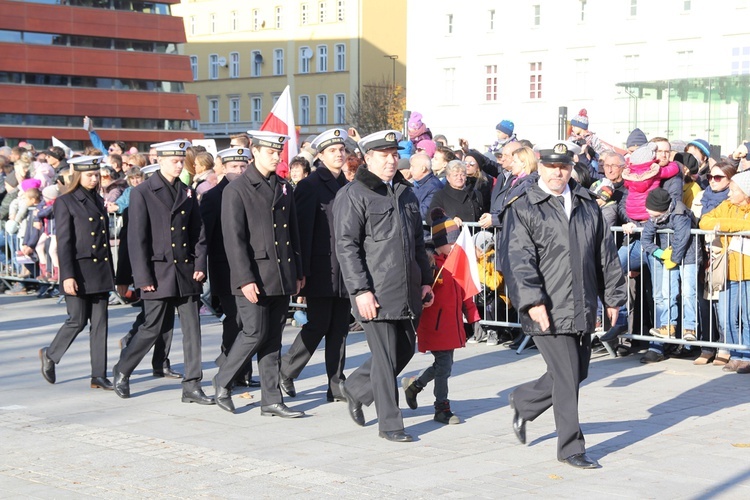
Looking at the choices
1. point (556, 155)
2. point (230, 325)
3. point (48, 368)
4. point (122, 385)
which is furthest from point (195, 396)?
point (556, 155)

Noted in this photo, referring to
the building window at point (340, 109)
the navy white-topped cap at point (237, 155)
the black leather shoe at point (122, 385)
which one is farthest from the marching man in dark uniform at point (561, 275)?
the building window at point (340, 109)

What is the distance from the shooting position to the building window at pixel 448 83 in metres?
74.6

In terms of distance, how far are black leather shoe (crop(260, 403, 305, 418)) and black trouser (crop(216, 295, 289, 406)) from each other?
0.04 metres

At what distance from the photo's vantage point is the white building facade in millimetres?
61594

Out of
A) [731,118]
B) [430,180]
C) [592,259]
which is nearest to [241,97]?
[731,118]

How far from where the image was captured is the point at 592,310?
7.76 m

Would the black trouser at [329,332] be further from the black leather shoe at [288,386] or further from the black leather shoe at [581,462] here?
the black leather shoe at [581,462]

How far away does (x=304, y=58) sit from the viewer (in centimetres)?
9131

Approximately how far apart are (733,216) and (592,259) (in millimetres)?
4090

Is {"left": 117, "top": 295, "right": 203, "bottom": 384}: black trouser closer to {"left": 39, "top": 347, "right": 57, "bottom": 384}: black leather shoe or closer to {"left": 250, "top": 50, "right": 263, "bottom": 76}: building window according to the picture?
{"left": 39, "top": 347, "right": 57, "bottom": 384}: black leather shoe

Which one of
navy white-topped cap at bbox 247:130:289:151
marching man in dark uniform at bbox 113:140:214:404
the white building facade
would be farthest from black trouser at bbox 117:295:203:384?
the white building facade

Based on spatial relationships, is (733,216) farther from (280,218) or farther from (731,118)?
(731,118)

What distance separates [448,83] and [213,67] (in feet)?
96.1

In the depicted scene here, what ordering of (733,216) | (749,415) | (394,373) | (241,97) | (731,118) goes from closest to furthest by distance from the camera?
(394,373), (749,415), (733,216), (731,118), (241,97)
